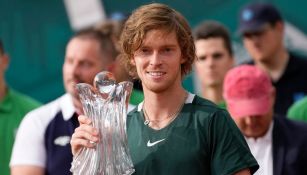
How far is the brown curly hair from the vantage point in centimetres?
355

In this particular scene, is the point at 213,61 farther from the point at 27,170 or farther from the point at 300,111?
the point at 27,170

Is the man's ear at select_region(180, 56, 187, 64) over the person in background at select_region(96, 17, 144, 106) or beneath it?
over

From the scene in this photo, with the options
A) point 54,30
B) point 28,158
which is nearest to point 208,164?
point 28,158

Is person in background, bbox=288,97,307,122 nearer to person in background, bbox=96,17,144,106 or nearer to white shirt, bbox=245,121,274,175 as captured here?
white shirt, bbox=245,121,274,175

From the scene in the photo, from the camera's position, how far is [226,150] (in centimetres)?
346

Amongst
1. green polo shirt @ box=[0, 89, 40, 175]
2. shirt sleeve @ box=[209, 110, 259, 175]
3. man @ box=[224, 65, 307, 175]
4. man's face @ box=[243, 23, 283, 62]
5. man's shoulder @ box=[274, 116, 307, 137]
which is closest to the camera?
shirt sleeve @ box=[209, 110, 259, 175]

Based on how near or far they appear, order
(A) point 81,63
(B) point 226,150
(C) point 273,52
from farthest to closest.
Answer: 1. (C) point 273,52
2. (A) point 81,63
3. (B) point 226,150

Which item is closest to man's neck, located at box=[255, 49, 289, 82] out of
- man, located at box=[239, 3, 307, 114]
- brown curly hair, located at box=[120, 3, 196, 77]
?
man, located at box=[239, 3, 307, 114]

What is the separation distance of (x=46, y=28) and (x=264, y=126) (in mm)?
2894

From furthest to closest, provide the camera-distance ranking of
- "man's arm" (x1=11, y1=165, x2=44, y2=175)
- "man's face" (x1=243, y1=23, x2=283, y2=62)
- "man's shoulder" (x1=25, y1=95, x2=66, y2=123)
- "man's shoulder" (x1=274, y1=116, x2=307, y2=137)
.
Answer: "man's face" (x1=243, y1=23, x2=283, y2=62) → "man's shoulder" (x1=274, y1=116, x2=307, y2=137) → "man's shoulder" (x1=25, y1=95, x2=66, y2=123) → "man's arm" (x1=11, y1=165, x2=44, y2=175)

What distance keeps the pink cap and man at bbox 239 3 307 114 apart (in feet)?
3.48

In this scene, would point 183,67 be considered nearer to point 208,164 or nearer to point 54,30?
point 208,164

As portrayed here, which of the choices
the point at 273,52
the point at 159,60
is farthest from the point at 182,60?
the point at 273,52

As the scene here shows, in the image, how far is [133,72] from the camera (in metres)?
3.76
